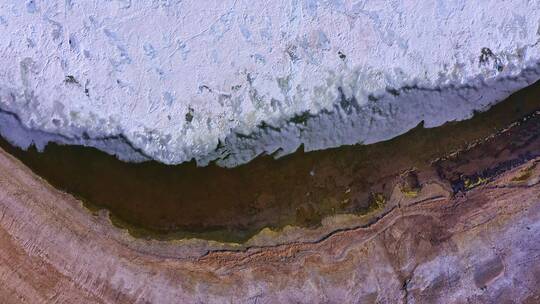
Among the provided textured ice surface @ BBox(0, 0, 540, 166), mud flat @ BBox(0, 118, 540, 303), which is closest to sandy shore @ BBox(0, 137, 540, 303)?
mud flat @ BBox(0, 118, 540, 303)

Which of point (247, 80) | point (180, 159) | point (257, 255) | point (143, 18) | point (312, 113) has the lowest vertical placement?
point (257, 255)

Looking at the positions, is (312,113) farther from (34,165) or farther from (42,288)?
(42,288)

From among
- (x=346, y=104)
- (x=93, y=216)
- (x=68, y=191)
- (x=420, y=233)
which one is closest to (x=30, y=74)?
(x=68, y=191)

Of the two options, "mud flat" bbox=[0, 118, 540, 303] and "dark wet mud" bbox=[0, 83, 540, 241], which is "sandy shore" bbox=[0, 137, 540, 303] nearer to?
"mud flat" bbox=[0, 118, 540, 303]

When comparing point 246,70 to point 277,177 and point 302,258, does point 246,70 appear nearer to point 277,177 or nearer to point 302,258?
point 277,177

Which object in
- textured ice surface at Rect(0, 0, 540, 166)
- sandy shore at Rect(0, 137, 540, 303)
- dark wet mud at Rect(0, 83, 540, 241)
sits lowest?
sandy shore at Rect(0, 137, 540, 303)

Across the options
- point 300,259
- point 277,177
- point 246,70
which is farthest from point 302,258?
point 246,70

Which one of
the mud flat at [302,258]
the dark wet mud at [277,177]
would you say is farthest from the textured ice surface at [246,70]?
the mud flat at [302,258]
